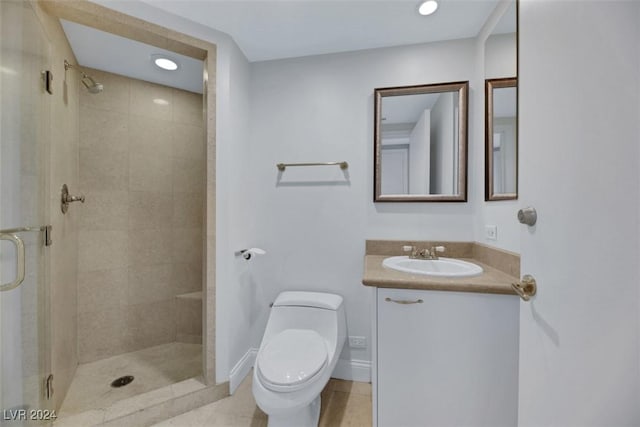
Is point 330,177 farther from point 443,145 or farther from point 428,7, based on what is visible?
point 428,7

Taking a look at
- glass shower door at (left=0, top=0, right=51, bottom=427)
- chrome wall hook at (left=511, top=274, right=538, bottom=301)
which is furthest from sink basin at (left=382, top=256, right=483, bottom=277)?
glass shower door at (left=0, top=0, right=51, bottom=427)

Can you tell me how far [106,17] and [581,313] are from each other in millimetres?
2251

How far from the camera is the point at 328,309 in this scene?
159 centimetres

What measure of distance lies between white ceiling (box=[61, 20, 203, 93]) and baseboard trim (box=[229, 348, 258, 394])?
2.18 m


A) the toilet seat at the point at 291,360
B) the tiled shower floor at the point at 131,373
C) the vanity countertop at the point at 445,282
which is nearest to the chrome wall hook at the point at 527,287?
the vanity countertop at the point at 445,282

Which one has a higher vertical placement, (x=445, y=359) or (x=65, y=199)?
(x=65, y=199)

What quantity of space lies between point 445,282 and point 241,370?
58.6 inches

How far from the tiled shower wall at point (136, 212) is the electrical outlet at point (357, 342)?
4.69ft

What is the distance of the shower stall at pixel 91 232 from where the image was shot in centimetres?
106

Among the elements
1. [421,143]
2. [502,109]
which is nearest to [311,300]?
[421,143]

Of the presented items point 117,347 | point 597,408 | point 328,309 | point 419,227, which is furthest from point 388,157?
point 117,347

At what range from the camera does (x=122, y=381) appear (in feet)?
5.49

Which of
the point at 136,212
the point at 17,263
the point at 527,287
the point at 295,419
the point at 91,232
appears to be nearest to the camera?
the point at 527,287

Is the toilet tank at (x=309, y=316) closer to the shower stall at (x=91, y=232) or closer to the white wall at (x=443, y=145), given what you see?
the shower stall at (x=91, y=232)
